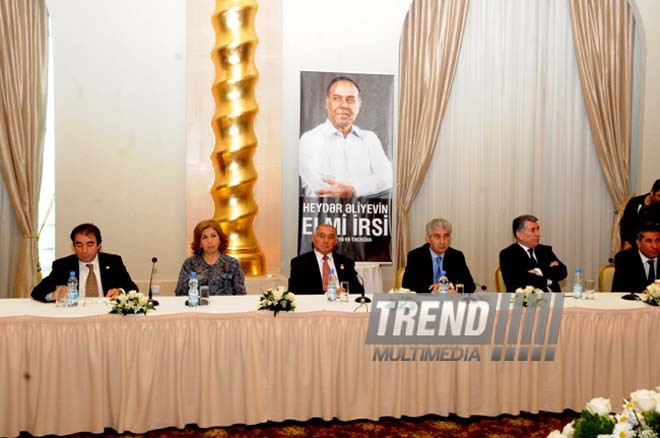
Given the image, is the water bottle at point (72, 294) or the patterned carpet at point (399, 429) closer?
the patterned carpet at point (399, 429)

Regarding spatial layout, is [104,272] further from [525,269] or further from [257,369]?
[525,269]

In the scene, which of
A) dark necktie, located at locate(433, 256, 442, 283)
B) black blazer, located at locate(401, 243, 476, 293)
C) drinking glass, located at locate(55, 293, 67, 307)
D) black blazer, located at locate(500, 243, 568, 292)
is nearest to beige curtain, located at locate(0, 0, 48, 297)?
drinking glass, located at locate(55, 293, 67, 307)

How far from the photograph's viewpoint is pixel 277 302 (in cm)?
366

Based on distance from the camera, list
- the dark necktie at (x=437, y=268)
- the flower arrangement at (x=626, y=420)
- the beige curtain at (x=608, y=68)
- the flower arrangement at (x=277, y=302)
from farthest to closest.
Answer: the beige curtain at (x=608, y=68), the dark necktie at (x=437, y=268), the flower arrangement at (x=277, y=302), the flower arrangement at (x=626, y=420)

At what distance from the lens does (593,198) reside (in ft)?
24.6

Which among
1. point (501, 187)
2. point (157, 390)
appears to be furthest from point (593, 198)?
point (157, 390)

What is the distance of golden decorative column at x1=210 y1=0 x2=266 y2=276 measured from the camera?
6.02 meters

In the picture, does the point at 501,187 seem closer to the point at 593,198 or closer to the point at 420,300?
the point at 593,198

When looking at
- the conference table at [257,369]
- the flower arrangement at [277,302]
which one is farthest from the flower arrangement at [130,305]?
the flower arrangement at [277,302]

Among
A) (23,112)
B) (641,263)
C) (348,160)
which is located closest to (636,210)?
(641,263)

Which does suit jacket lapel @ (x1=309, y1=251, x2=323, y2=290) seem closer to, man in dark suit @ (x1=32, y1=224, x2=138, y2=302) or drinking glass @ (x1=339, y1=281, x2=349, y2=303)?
drinking glass @ (x1=339, y1=281, x2=349, y2=303)

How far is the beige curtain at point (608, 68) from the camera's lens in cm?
722

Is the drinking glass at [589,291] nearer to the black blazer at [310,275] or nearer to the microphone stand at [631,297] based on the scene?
the microphone stand at [631,297]

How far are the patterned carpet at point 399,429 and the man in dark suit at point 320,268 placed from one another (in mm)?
1257
